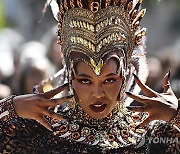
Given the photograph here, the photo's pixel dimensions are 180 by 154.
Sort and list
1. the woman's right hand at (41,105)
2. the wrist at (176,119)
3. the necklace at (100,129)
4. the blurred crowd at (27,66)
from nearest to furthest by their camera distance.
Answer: the woman's right hand at (41,105) < the wrist at (176,119) < the necklace at (100,129) < the blurred crowd at (27,66)

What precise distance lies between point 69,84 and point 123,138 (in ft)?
1.28

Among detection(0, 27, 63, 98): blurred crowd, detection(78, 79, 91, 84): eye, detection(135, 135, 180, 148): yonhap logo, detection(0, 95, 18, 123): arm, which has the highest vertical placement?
detection(0, 27, 63, 98): blurred crowd

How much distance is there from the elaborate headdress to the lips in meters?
0.15

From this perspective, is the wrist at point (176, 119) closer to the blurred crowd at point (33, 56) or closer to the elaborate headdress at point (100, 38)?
the elaborate headdress at point (100, 38)

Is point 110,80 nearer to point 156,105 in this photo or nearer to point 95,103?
point 95,103

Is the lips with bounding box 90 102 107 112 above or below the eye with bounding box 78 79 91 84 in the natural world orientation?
below

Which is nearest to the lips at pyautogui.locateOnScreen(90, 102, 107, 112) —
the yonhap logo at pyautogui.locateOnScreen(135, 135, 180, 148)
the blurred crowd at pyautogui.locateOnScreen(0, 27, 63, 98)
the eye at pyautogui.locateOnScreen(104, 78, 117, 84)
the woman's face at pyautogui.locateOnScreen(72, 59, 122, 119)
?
the woman's face at pyautogui.locateOnScreen(72, 59, 122, 119)

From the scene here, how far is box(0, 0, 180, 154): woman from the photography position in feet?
11.4

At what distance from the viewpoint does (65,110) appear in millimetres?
3725

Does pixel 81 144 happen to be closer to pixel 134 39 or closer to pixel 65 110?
pixel 65 110

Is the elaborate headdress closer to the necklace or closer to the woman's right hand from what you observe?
the necklace

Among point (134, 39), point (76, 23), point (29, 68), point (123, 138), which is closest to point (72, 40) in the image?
point (76, 23)

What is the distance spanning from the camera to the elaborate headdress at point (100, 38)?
3.52 meters

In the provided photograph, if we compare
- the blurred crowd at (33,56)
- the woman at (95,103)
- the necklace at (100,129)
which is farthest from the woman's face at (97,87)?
the blurred crowd at (33,56)
